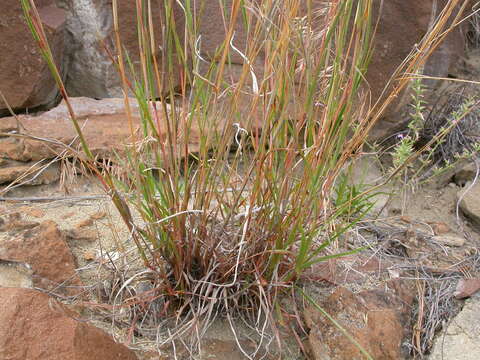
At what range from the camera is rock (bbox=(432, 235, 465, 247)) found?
6.33 ft

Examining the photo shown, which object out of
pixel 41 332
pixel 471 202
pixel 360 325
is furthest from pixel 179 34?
pixel 41 332

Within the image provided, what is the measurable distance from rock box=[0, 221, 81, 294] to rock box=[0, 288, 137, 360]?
0.28 metres

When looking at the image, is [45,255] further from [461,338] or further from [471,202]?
[471,202]

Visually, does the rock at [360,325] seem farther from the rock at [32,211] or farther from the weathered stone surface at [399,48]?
the weathered stone surface at [399,48]

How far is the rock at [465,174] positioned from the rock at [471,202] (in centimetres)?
11

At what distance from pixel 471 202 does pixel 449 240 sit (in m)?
0.36

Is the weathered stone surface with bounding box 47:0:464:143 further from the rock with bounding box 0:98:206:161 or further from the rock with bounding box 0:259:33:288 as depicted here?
the rock with bounding box 0:259:33:288

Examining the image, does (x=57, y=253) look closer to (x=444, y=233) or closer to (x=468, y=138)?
(x=444, y=233)

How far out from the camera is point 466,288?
5.28ft

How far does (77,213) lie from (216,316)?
2.06ft

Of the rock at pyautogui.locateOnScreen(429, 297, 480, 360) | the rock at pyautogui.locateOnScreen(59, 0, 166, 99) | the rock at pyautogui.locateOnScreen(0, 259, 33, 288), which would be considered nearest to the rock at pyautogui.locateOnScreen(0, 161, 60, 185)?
the rock at pyautogui.locateOnScreen(0, 259, 33, 288)

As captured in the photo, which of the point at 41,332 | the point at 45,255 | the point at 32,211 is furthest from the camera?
the point at 32,211

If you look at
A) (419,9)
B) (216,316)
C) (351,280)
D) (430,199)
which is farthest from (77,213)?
(419,9)

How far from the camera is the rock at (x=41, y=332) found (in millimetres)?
995
